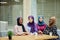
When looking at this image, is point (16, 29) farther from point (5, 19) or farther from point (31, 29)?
point (5, 19)

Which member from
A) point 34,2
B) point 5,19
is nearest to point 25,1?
point 34,2

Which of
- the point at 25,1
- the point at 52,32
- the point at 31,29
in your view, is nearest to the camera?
the point at 52,32

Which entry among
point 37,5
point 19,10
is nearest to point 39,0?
point 37,5

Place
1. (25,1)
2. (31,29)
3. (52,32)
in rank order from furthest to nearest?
(25,1) < (31,29) < (52,32)

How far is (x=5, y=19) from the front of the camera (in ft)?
24.1

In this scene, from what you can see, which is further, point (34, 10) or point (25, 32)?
point (34, 10)

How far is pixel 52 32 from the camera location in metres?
5.82

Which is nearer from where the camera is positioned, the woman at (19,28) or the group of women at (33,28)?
the group of women at (33,28)

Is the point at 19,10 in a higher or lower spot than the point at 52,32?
higher

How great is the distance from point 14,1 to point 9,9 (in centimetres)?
33

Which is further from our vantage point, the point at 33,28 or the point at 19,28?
the point at 33,28

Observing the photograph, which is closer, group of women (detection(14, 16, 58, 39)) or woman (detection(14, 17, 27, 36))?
group of women (detection(14, 16, 58, 39))

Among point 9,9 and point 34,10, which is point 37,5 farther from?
point 9,9

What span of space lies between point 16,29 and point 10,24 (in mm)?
1293
